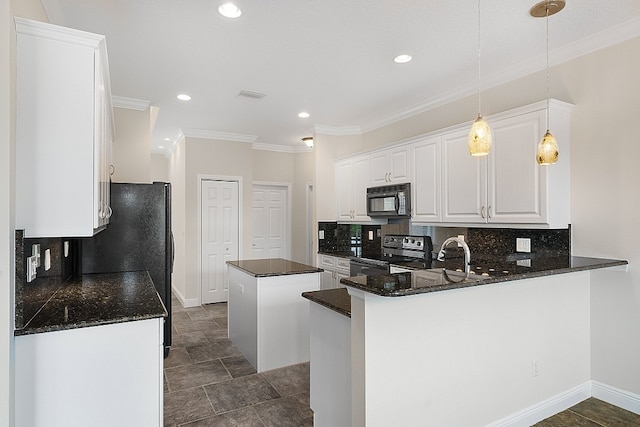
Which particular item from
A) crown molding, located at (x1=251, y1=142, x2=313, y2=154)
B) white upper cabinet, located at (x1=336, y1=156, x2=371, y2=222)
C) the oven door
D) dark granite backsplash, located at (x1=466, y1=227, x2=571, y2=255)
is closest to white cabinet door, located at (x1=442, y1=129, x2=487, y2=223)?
dark granite backsplash, located at (x1=466, y1=227, x2=571, y2=255)

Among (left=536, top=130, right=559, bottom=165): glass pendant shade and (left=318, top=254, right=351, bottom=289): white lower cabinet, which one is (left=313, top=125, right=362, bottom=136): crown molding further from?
(left=536, top=130, right=559, bottom=165): glass pendant shade

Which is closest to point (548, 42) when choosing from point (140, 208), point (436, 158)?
point (436, 158)

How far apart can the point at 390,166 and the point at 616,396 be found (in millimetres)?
2845

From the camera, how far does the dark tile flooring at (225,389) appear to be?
8.39ft

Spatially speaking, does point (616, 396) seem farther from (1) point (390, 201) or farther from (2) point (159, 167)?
(2) point (159, 167)

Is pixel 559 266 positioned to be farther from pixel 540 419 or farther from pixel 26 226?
pixel 26 226

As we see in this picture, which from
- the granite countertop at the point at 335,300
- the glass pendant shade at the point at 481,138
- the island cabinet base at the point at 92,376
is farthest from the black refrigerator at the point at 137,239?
the glass pendant shade at the point at 481,138

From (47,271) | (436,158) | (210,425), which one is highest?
(436,158)

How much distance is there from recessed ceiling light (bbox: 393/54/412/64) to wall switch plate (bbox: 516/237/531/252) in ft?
6.15

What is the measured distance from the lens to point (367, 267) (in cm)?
412

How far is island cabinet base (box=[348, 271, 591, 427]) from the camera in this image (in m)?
1.83

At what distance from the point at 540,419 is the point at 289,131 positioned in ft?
15.5

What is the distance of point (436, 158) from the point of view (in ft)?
12.2

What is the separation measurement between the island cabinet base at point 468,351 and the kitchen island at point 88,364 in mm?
1059
